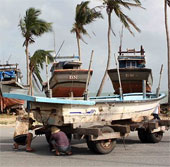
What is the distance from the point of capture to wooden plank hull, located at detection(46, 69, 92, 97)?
2066 cm

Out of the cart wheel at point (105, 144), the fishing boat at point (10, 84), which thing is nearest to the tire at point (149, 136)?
the cart wheel at point (105, 144)

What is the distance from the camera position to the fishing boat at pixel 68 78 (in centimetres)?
2069

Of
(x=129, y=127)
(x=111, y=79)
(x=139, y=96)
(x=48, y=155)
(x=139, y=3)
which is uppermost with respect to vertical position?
(x=139, y=3)

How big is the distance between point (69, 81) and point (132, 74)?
4.07 metres

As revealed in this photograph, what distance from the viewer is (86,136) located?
24.5 feet

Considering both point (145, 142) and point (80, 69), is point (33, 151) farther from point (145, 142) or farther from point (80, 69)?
point (80, 69)

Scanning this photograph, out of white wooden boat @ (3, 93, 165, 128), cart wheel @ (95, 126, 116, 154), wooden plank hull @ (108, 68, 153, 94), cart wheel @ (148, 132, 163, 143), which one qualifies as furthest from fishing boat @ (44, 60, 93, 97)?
cart wheel @ (95, 126, 116, 154)

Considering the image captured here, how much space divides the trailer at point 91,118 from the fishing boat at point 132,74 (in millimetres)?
10790

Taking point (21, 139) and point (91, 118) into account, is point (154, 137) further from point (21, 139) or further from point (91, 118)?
point (21, 139)

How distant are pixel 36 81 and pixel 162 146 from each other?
15.9 meters

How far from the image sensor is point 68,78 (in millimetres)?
20859

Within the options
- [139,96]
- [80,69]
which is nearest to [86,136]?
[139,96]

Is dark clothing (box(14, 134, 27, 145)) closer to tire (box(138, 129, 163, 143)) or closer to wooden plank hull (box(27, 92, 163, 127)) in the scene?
wooden plank hull (box(27, 92, 163, 127))

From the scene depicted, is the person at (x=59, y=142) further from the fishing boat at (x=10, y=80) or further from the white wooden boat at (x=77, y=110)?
the fishing boat at (x=10, y=80)
